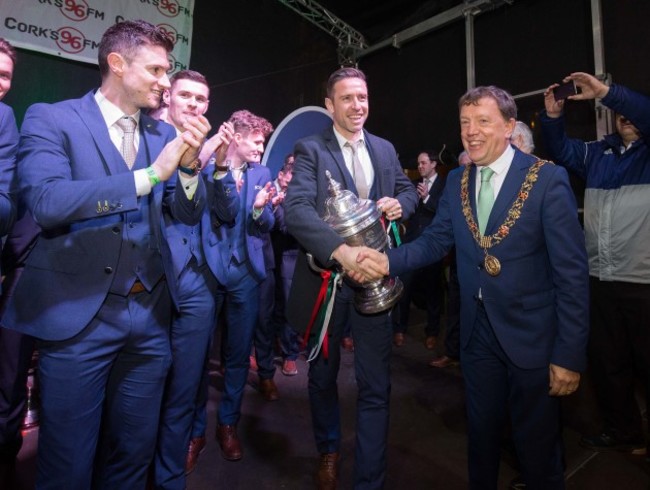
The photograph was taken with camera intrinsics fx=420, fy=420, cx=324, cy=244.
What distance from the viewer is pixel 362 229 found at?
2062 mm

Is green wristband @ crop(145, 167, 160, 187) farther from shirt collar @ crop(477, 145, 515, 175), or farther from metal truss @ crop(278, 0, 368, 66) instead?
metal truss @ crop(278, 0, 368, 66)

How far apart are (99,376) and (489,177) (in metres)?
1.96

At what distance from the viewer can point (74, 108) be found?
168 centimetres

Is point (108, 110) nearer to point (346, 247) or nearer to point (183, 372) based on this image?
point (346, 247)

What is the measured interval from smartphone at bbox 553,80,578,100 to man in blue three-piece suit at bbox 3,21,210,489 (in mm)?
2518

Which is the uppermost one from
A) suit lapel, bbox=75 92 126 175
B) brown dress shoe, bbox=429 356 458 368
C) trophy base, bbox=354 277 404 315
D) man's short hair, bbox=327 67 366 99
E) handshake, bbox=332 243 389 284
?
man's short hair, bbox=327 67 366 99

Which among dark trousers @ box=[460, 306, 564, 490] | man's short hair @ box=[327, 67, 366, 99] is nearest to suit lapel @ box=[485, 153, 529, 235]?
dark trousers @ box=[460, 306, 564, 490]

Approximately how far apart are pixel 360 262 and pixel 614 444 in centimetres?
244

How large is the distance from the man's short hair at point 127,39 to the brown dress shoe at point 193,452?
2291mm

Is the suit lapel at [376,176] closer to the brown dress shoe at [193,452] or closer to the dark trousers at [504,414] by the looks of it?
the dark trousers at [504,414]

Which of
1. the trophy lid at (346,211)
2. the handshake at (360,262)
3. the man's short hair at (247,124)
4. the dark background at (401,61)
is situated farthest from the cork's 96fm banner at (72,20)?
the handshake at (360,262)

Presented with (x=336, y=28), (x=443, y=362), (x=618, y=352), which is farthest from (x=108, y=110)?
(x=336, y=28)

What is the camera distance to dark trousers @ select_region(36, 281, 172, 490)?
163cm

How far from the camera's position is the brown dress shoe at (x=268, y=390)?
3.78 metres
